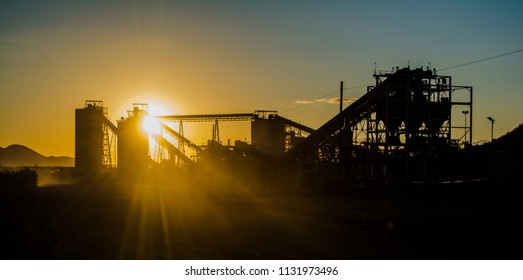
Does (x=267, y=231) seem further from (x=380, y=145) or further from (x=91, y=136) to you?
(x=91, y=136)

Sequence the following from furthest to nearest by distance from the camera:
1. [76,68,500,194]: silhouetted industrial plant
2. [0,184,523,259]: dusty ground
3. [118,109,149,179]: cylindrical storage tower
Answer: [118,109,149,179]: cylindrical storage tower
[76,68,500,194]: silhouetted industrial plant
[0,184,523,259]: dusty ground

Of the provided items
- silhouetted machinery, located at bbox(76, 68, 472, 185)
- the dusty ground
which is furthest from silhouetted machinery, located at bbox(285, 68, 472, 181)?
the dusty ground

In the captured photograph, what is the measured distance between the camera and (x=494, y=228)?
22422 mm

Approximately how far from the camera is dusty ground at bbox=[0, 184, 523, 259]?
17672 mm

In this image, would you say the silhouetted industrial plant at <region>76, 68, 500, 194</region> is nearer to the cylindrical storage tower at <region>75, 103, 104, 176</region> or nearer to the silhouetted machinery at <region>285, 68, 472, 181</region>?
the silhouetted machinery at <region>285, 68, 472, 181</region>

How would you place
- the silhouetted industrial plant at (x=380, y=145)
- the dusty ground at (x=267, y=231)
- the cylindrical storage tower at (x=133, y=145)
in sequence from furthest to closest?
1. the cylindrical storage tower at (x=133, y=145)
2. the silhouetted industrial plant at (x=380, y=145)
3. the dusty ground at (x=267, y=231)

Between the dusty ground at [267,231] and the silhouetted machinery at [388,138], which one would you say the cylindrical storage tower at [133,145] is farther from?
the dusty ground at [267,231]

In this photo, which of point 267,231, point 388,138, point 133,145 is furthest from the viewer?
point 133,145

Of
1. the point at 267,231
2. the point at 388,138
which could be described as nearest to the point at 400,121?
the point at 388,138

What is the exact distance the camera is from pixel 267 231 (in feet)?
73.8

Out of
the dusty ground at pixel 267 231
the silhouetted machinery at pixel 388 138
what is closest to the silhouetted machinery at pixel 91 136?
the silhouetted machinery at pixel 388 138

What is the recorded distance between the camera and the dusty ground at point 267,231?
17.7 metres

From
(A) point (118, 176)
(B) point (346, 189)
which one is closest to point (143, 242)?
(B) point (346, 189)

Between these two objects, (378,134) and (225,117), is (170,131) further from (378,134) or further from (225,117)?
(378,134)
